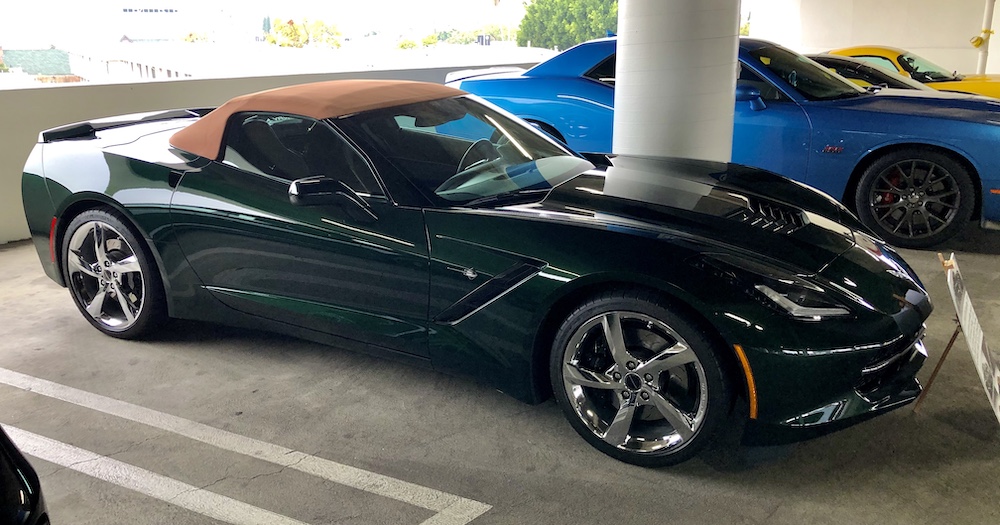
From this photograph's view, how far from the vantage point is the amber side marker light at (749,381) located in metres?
2.37

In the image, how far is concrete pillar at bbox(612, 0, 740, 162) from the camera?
180 inches

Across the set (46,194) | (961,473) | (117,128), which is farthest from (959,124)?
(46,194)

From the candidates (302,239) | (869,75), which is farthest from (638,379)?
(869,75)

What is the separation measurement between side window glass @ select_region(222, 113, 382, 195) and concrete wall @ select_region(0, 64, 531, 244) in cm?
360

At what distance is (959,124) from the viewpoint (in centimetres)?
492

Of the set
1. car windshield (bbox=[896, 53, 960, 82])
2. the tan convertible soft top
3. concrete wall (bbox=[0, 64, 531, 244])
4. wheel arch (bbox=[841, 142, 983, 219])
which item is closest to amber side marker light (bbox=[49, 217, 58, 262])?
the tan convertible soft top

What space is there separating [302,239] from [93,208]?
4.61ft

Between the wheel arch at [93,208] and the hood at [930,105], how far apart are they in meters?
4.46

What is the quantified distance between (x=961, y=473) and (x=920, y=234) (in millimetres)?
3054

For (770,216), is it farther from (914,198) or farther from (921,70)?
(921,70)

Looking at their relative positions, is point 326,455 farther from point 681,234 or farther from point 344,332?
point 681,234

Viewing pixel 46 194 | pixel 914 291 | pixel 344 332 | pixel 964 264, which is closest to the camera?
pixel 914 291

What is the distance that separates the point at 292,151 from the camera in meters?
3.39

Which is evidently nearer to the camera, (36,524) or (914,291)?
(36,524)
